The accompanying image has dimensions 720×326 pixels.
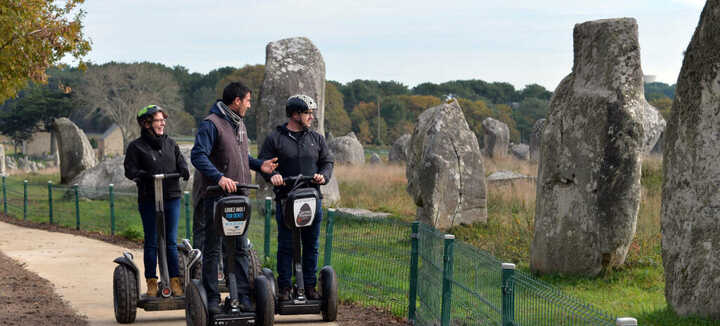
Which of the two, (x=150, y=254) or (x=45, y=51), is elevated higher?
(x=45, y=51)

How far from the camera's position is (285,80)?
19.7 metres

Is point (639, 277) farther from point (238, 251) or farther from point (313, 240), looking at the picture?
point (238, 251)

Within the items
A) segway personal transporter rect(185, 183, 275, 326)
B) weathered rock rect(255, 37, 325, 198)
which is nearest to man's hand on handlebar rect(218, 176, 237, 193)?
segway personal transporter rect(185, 183, 275, 326)

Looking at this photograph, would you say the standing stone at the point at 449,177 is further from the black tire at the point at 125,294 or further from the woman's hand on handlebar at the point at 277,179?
the woman's hand on handlebar at the point at 277,179

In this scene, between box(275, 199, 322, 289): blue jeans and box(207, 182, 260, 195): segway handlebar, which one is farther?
box(275, 199, 322, 289): blue jeans

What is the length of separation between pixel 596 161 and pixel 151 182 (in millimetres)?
5463

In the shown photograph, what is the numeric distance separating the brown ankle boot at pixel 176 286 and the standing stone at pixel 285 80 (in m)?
10.7

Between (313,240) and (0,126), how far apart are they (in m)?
67.0

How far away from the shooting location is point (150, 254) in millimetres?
8570

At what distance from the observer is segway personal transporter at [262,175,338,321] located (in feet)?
23.8

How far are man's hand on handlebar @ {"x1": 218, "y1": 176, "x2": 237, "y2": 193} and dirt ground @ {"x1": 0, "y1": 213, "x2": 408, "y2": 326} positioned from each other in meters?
2.06

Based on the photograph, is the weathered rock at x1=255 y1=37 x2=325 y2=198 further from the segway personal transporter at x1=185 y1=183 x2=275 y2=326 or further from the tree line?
the tree line

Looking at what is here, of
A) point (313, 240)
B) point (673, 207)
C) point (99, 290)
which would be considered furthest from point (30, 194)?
point (673, 207)

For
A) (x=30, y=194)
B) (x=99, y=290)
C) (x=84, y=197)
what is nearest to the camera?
(x=99, y=290)
